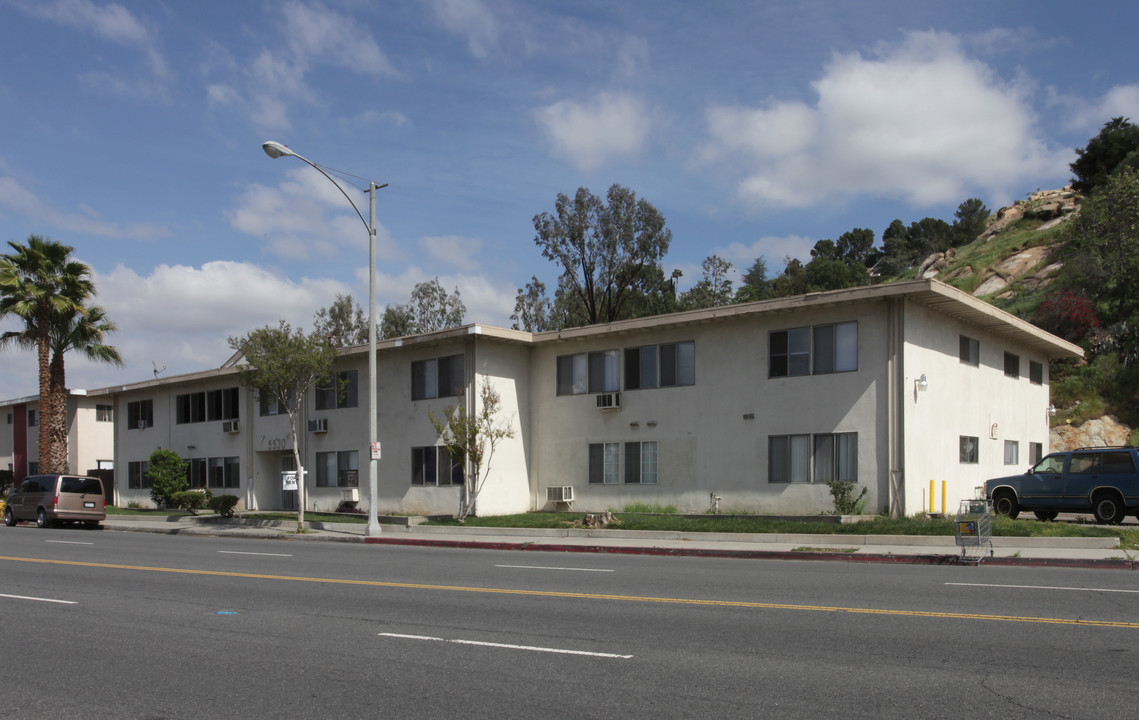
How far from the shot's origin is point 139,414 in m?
43.1

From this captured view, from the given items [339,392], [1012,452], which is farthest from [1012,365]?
[339,392]

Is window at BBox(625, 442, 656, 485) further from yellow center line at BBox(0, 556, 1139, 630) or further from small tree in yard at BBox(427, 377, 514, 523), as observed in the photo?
yellow center line at BBox(0, 556, 1139, 630)

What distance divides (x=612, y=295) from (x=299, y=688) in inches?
2224

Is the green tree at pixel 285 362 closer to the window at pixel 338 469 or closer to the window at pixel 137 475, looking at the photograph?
the window at pixel 338 469

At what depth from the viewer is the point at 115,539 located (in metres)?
25.1

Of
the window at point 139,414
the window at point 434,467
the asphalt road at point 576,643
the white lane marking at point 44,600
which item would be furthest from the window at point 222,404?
the white lane marking at point 44,600

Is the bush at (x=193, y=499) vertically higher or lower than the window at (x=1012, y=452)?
lower

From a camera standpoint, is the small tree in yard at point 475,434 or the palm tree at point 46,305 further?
the palm tree at point 46,305

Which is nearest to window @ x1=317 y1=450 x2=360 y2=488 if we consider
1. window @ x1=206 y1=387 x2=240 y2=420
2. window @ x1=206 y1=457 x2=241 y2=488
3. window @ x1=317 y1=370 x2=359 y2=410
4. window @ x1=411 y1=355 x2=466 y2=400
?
window @ x1=317 y1=370 x2=359 y2=410

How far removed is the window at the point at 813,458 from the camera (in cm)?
2295

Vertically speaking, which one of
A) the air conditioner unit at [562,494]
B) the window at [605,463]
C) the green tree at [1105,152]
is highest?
the green tree at [1105,152]

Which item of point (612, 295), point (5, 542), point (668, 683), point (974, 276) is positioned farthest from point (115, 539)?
point (974, 276)

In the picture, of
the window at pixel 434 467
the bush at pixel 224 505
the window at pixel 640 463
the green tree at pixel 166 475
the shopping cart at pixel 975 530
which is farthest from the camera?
the green tree at pixel 166 475

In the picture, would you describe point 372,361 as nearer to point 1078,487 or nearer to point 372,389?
point 372,389
